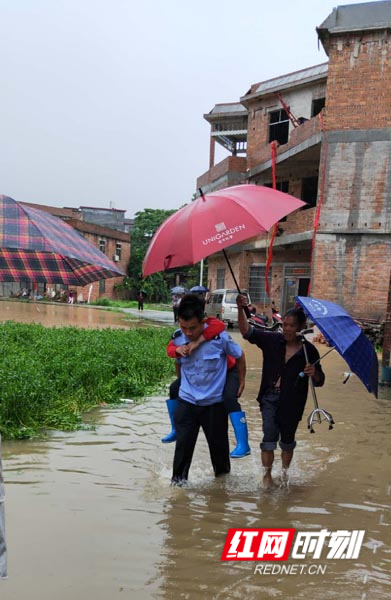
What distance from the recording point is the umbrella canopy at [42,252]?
12.1 feet

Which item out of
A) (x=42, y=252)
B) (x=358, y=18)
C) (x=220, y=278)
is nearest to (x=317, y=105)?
(x=358, y=18)

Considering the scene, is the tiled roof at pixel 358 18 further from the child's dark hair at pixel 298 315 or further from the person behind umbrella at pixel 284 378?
the person behind umbrella at pixel 284 378

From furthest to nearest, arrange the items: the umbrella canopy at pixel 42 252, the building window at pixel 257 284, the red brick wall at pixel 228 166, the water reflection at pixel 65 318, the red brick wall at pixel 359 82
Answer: the red brick wall at pixel 228 166, the building window at pixel 257 284, the water reflection at pixel 65 318, the red brick wall at pixel 359 82, the umbrella canopy at pixel 42 252

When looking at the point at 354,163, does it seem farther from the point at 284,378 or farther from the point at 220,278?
the point at 284,378

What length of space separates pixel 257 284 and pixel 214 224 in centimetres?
2054

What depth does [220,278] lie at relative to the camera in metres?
28.9

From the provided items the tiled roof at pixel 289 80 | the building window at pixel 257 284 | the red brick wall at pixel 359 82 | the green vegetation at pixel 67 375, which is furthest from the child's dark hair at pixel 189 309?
the tiled roof at pixel 289 80

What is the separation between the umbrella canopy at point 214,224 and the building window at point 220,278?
23648 mm

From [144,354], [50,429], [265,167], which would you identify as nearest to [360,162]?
[265,167]

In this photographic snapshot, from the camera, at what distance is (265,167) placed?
23.6 m

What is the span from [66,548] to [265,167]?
71.0ft

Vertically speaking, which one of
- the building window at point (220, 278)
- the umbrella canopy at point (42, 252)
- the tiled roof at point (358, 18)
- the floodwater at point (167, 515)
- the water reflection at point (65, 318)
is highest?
the tiled roof at point (358, 18)

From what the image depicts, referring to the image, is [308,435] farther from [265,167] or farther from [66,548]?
[265,167]

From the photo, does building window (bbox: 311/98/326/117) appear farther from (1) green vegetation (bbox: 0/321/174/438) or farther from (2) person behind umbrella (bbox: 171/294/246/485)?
(2) person behind umbrella (bbox: 171/294/246/485)
